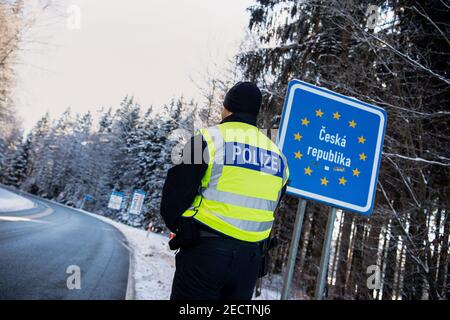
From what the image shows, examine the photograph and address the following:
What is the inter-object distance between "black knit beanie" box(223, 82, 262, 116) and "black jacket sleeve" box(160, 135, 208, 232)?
46cm

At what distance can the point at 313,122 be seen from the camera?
2318 mm

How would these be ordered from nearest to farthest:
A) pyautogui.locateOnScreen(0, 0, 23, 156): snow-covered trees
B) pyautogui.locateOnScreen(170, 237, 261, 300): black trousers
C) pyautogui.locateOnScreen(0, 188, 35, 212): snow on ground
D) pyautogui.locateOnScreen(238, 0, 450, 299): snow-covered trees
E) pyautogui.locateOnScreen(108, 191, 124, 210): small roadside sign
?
pyautogui.locateOnScreen(170, 237, 261, 300): black trousers < pyautogui.locateOnScreen(238, 0, 450, 299): snow-covered trees < pyautogui.locateOnScreen(0, 0, 23, 156): snow-covered trees < pyautogui.locateOnScreen(0, 188, 35, 212): snow on ground < pyautogui.locateOnScreen(108, 191, 124, 210): small roadside sign

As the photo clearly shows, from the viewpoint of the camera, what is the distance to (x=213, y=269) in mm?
1667

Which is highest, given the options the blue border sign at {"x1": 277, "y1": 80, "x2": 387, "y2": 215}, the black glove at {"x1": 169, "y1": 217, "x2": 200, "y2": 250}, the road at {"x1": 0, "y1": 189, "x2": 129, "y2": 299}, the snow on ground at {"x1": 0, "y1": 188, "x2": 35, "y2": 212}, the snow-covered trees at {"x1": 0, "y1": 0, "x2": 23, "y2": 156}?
the snow-covered trees at {"x1": 0, "y1": 0, "x2": 23, "y2": 156}

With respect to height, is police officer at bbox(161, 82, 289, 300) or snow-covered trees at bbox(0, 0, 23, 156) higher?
snow-covered trees at bbox(0, 0, 23, 156)

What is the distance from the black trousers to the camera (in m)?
1.67

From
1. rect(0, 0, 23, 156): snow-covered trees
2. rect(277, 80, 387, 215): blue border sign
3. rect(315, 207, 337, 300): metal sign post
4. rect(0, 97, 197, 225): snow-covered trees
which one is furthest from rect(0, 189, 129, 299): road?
rect(0, 97, 197, 225): snow-covered trees

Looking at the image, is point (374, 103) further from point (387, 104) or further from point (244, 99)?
point (244, 99)

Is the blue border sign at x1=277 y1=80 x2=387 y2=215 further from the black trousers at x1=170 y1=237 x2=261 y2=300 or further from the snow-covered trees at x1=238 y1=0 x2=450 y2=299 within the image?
the snow-covered trees at x1=238 y1=0 x2=450 y2=299

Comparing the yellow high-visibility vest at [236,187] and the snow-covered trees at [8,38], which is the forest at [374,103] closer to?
the snow-covered trees at [8,38]

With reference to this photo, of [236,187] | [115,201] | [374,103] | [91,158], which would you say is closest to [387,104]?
[374,103]

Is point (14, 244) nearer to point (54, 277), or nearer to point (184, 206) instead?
point (54, 277)
